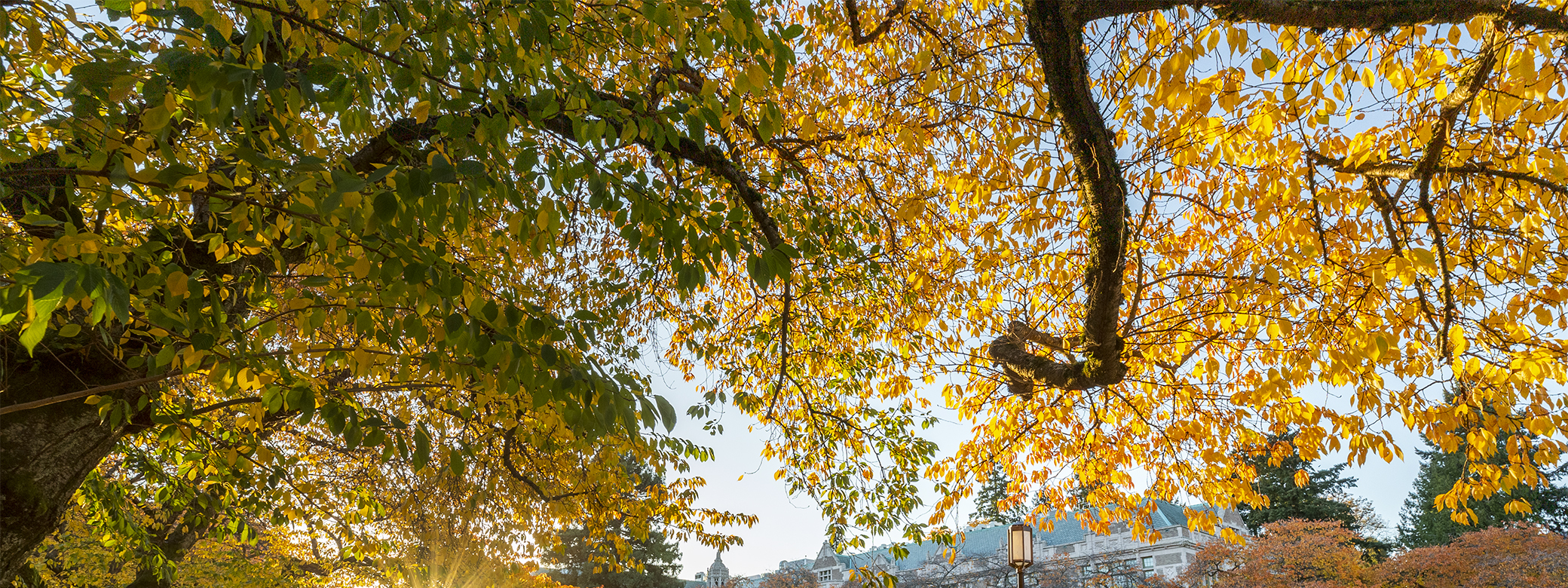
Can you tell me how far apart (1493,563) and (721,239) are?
22.6 meters

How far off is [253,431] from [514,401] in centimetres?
143

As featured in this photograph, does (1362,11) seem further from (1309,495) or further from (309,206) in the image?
(1309,495)

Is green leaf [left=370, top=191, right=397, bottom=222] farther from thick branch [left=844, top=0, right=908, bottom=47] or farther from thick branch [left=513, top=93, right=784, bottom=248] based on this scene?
thick branch [left=844, top=0, right=908, bottom=47]

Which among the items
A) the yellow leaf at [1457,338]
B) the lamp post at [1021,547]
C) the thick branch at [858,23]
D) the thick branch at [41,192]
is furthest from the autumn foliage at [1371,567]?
the thick branch at [41,192]

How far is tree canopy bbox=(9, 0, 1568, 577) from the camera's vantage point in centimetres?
191

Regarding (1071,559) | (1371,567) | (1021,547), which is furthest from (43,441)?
(1071,559)

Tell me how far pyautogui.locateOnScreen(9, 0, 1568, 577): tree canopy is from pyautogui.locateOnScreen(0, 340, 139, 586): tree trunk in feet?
0.05

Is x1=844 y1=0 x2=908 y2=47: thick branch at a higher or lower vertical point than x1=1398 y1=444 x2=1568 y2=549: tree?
lower

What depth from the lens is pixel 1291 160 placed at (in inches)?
120

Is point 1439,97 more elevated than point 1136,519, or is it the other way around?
point 1439,97

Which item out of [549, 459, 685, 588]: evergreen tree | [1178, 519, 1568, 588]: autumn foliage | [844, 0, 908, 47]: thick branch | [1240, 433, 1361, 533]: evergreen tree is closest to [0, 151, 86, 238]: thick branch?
[844, 0, 908, 47]: thick branch

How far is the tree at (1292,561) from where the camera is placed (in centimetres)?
1812

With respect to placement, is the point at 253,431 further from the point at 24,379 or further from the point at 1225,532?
the point at 1225,532

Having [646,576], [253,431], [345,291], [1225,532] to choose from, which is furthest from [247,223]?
[646,576]
